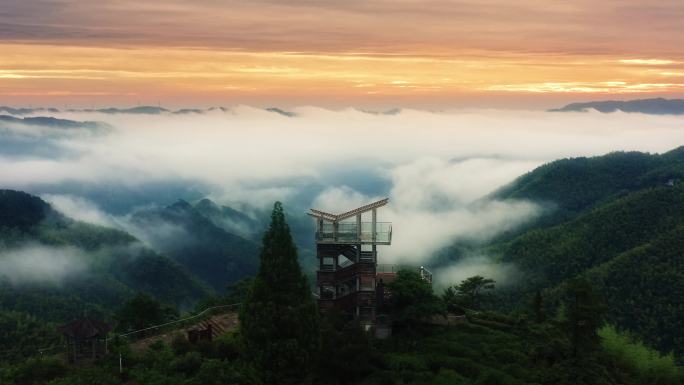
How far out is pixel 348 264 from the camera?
158 feet

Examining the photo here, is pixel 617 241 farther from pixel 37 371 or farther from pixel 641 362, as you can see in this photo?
pixel 37 371

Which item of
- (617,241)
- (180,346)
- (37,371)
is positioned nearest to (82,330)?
(37,371)

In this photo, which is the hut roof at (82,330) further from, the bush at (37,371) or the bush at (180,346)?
the bush at (180,346)

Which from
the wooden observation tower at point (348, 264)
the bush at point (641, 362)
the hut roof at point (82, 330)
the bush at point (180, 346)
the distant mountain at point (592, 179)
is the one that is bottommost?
the bush at point (641, 362)

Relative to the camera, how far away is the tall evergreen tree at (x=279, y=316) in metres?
35.0

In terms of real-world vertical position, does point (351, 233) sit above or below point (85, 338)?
above

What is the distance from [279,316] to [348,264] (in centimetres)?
1370

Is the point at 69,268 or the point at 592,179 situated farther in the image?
the point at 592,179

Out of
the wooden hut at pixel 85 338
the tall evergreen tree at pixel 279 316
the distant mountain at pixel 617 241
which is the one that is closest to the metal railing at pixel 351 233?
the tall evergreen tree at pixel 279 316

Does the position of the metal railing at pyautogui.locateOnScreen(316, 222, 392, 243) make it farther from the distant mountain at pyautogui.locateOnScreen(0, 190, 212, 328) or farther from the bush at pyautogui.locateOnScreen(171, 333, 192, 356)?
the distant mountain at pyautogui.locateOnScreen(0, 190, 212, 328)

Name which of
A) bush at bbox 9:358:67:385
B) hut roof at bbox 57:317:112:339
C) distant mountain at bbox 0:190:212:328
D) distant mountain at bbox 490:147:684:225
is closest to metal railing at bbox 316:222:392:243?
hut roof at bbox 57:317:112:339

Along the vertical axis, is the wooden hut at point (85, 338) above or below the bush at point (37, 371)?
above

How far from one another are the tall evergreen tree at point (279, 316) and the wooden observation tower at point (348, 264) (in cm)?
1063

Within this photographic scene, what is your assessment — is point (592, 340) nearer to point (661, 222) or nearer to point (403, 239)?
point (661, 222)
